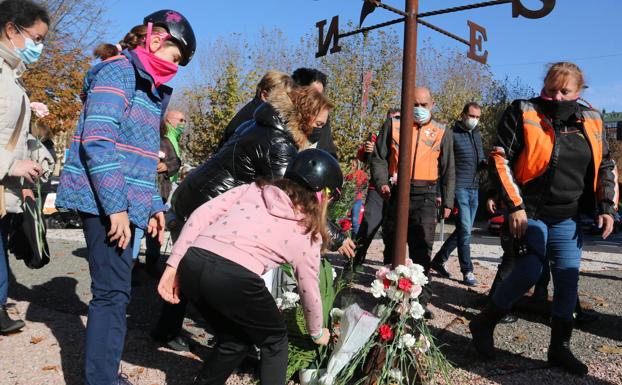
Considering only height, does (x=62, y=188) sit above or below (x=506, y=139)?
below

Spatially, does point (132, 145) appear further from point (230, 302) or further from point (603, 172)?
point (603, 172)

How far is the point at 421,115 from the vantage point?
15.5 feet

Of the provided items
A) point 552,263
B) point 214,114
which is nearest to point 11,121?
point 552,263

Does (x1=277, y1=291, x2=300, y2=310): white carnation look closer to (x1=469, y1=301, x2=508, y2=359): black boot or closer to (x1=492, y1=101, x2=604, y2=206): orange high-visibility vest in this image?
(x1=469, y1=301, x2=508, y2=359): black boot

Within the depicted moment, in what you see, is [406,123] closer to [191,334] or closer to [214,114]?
[191,334]

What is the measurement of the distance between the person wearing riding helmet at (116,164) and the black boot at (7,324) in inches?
53.1

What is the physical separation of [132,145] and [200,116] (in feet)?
57.8

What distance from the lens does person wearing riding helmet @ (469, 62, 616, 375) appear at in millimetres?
3344

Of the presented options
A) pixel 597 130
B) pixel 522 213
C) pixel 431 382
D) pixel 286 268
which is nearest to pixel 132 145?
pixel 286 268

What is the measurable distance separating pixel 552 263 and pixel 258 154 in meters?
1.92

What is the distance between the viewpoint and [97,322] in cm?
259

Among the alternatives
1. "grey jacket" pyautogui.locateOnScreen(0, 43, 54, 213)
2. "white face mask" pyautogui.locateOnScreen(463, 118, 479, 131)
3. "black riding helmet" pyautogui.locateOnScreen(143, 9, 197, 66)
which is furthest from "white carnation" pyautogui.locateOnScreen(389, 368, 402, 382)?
"white face mask" pyautogui.locateOnScreen(463, 118, 479, 131)

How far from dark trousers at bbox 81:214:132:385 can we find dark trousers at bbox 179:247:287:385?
452 mm

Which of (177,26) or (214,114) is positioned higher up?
(214,114)
